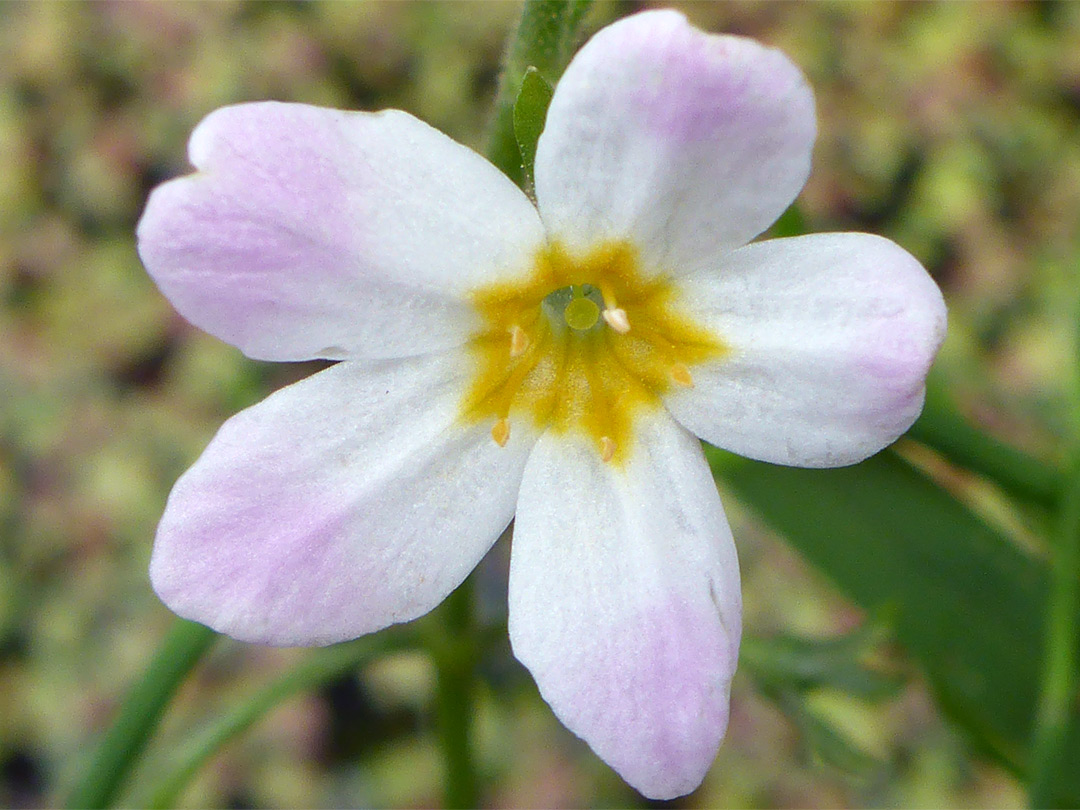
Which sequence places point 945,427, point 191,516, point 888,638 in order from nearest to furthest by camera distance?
point 191,516, point 945,427, point 888,638

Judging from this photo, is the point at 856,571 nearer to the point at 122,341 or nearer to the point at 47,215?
the point at 122,341

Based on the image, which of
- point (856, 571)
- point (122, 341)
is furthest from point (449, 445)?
point (122, 341)

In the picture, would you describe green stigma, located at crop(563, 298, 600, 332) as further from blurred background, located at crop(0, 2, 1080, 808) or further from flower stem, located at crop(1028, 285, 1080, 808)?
blurred background, located at crop(0, 2, 1080, 808)

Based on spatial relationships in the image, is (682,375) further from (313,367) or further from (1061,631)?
(313,367)

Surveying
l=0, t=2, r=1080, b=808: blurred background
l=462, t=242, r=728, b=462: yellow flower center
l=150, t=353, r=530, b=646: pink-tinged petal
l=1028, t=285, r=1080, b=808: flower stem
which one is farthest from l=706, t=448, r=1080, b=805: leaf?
l=0, t=2, r=1080, b=808: blurred background

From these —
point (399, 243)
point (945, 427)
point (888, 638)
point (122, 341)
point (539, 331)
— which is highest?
point (399, 243)

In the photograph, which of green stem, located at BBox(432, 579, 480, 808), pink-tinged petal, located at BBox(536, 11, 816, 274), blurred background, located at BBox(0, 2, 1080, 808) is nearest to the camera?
pink-tinged petal, located at BBox(536, 11, 816, 274)
